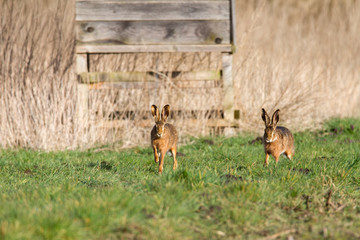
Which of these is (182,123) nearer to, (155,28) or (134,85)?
(134,85)

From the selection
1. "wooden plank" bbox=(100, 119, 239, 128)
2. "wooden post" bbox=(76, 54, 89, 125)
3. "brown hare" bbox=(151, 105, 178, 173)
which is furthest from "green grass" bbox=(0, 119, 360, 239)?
"wooden plank" bbox=(100, 119, 239, 128)

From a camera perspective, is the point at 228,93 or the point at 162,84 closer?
the point at 162,84

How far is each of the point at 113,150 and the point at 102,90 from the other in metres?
1.68

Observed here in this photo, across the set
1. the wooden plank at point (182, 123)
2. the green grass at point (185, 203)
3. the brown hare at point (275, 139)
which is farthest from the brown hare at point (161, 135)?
the wooden plank at point (182, 123)

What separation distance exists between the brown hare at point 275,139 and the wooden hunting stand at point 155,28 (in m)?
3.67

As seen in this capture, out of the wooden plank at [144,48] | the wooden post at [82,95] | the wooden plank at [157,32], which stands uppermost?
the wooden plank at [157,32]

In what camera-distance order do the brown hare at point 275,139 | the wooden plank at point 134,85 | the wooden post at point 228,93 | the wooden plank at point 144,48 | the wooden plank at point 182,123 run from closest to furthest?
the brown hare at point 275,139 → the wooden plank at point 182,123 → the wooden plank at point 134,85 → the wooden plank at point 144,48 → the wooden post at point 228,93

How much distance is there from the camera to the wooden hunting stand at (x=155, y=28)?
10602mm

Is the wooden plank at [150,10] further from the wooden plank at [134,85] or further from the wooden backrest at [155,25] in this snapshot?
the wooden plank at [134,85]

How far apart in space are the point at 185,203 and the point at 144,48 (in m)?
6.41

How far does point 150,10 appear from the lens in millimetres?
10688

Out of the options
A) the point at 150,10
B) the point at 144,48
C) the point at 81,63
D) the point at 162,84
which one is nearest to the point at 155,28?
the point at 150,10

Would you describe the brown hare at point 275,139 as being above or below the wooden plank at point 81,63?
below

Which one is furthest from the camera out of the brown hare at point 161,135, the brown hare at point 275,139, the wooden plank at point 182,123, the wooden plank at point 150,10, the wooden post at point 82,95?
the wooden plank at point 150,10
